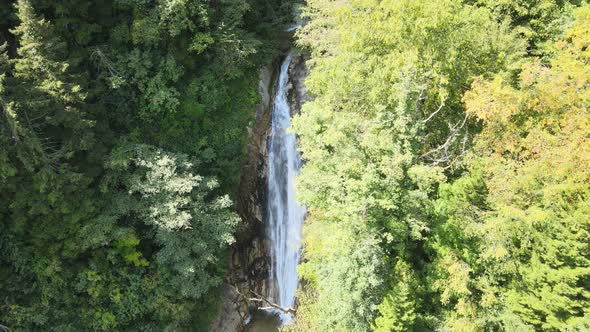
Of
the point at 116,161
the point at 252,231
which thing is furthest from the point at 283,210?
the point at 116,161

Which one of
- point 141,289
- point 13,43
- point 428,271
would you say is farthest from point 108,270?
point 428,271

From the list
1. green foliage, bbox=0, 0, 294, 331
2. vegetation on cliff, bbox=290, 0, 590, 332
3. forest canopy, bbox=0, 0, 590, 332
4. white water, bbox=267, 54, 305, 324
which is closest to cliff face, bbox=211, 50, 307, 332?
A: white water, bbox=267, 54, 305, 324

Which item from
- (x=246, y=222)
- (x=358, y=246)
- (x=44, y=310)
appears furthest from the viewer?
(x=246, y=222)

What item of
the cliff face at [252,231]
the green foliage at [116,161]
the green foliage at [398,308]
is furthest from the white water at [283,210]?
the green foliage at [398,308]

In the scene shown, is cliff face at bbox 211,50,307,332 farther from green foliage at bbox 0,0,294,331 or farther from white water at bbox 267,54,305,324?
green foliage at bbox 0,0,294,331

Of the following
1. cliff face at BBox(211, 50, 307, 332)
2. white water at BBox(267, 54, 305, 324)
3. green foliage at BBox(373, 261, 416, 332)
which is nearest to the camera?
green foliage at BBox(373, 261, 416, 332)

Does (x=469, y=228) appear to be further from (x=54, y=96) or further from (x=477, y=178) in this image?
(x=54, y=96)

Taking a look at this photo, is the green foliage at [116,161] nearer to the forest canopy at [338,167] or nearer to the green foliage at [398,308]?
the forest canopy at [338,167]
